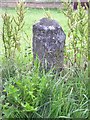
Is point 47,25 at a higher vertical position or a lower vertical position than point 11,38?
higher

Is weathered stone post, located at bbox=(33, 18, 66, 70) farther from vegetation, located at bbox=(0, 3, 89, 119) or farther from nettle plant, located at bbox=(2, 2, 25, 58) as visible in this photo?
nettle plant, located at bbox=(2, 2, 25, 58)

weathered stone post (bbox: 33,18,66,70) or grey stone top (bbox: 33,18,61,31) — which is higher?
grey stone top (bbox: 33,18,61,31)

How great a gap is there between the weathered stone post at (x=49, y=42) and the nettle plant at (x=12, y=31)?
191 mm

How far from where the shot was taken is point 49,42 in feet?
7.25

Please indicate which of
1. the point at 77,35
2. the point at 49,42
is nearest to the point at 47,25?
the point at 49,42

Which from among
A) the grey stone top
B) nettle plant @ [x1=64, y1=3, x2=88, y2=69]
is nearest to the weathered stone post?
the grey stone top

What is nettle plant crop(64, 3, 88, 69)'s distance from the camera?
227cm

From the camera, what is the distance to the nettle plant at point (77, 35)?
2266 millimetres

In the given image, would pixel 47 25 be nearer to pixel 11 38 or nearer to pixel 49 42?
pixel 49 42

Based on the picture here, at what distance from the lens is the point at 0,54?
2.38 meters

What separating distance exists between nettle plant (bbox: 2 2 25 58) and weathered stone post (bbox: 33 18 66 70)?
7.5 inches

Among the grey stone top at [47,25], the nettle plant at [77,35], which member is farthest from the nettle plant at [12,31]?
the nettle plant at [77,35]

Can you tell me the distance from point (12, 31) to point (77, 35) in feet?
1.40

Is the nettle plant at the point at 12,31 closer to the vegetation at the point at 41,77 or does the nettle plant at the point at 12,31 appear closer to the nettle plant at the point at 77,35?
the vegetation at the point at 41,77
